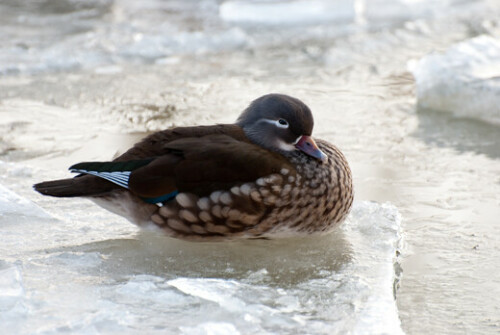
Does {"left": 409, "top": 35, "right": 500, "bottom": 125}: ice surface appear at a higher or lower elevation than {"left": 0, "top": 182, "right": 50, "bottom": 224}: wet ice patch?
higher

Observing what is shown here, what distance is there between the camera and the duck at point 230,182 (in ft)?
10.3

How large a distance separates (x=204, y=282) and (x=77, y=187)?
77 cm

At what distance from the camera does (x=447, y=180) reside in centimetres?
404

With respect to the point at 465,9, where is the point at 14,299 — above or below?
below

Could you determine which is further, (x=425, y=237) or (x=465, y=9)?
(x=465, y=9)

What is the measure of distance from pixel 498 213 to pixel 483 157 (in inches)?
31.3

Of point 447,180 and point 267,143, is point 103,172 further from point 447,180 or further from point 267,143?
point 447,180

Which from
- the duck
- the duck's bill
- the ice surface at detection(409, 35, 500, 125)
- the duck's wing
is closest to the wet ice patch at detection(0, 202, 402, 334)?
the duck

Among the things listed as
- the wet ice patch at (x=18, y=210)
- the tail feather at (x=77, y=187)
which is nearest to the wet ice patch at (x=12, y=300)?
the tail feather at (x=77, y=187)

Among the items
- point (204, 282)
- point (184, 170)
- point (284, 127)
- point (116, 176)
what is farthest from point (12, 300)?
point (284, 127)

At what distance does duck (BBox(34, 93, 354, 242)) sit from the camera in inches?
124

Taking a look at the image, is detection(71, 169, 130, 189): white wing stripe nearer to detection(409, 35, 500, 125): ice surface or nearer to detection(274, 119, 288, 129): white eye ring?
detection(274, 119, 288, 129): white eye ring

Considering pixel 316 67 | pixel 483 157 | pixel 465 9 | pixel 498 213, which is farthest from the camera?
pixel 465 9

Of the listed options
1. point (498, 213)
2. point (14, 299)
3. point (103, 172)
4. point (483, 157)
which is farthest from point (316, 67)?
point (14, 299)
